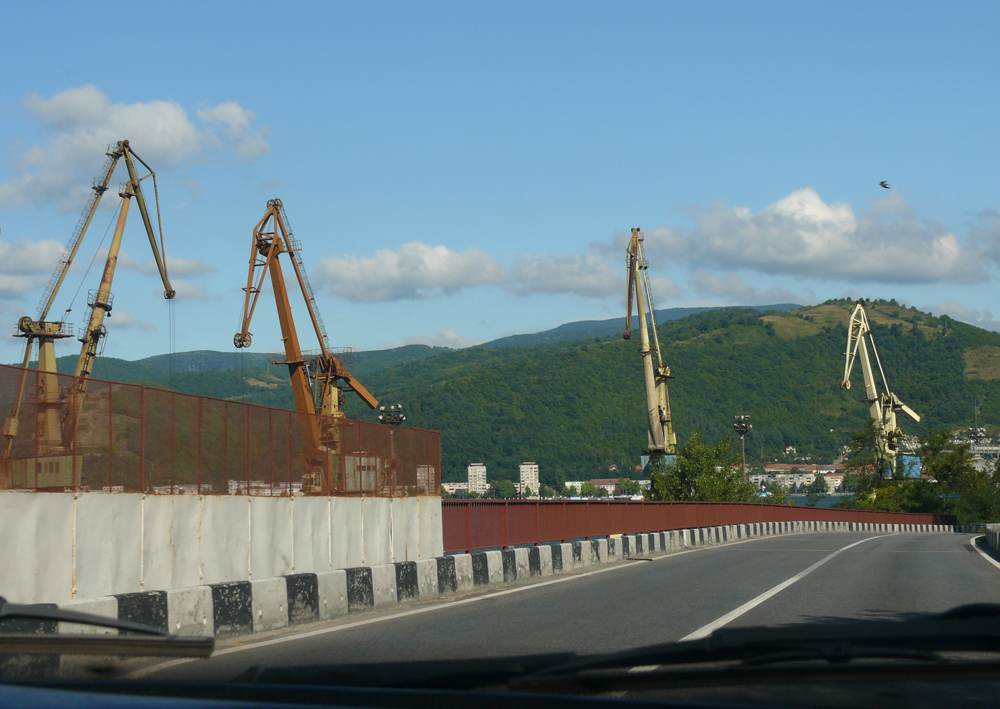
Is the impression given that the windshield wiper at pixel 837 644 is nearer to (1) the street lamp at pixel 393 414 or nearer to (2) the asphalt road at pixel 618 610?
(2) the asphalt road at pixel 618 610

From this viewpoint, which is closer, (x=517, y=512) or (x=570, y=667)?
(x=570, y=667)

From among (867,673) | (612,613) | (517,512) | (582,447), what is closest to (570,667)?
(867,673)

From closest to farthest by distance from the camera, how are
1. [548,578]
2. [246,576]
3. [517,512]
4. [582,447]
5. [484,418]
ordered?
[246,576]
[548,578]
[517,512]
[582,447]
[484,418]

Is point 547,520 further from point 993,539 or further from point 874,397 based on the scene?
point 874,397

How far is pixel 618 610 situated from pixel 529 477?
535 ft

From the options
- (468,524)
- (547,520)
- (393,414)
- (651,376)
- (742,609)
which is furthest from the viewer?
(651,376)

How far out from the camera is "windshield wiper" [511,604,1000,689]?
2.89 metres

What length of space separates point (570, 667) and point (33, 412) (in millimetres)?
9065

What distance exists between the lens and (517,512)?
19766 millimetres

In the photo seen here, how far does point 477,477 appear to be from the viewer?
16550 cm

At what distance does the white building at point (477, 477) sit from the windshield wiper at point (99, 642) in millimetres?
158999

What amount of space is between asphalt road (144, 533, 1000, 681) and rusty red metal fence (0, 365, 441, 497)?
3.07 meters

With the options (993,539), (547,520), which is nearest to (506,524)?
(547,520)

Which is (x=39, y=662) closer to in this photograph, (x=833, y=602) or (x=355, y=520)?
(x=833, y=602)
